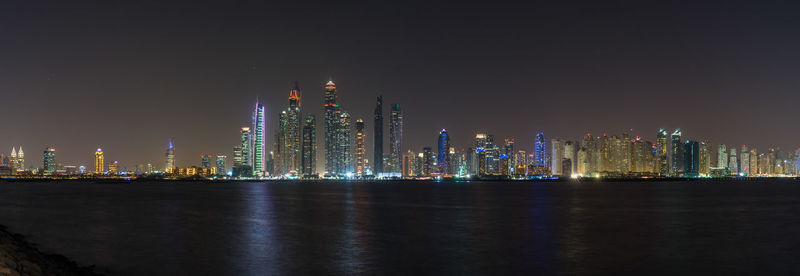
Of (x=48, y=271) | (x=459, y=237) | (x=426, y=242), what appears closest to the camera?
(x=48, y=271)

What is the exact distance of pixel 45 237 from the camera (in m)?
39.2

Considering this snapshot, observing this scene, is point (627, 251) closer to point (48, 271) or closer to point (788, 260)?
point (788, 260)

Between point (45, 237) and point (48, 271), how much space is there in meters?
22.8

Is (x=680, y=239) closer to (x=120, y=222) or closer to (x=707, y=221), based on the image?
(x=707, y=221)

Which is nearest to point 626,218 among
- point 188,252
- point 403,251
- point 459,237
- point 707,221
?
point 707,221

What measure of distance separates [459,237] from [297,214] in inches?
990

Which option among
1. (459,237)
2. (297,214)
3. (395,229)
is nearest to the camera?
Result: (459,237)

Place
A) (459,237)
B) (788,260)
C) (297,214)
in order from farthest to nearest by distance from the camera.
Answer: (297,214) → (459,237) → (788,260)

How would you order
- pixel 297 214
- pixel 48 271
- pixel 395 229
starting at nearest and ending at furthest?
1. pixel 48 271
2. pixel 395 229
3. pixel 297 214

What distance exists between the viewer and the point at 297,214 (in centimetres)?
5925

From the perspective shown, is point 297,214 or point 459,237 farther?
point 297,214

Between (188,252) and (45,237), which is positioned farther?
(45,237)

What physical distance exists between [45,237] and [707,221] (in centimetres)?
5080

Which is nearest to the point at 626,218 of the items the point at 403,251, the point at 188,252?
the point at 403,251
